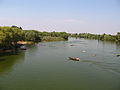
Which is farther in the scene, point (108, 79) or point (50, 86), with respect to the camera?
point (108, 79)

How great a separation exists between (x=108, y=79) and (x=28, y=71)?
30.5 ft

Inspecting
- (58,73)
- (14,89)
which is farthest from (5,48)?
(14,89)

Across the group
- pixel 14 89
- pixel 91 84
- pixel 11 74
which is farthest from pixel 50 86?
pixel 11 74

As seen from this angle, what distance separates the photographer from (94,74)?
17109 mm

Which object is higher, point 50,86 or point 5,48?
point 5,48

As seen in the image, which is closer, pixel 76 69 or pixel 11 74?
pixel 11 74

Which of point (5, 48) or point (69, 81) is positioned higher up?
point (5, 48)

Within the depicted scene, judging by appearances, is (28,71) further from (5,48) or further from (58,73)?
(5,48)

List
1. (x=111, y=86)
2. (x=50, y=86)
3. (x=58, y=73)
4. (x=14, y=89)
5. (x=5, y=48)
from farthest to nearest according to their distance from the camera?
(x=5, y=48)
(x=58, y=73)
(x=111, y=86)
(x=50, y=86)
(x=14, y=89)

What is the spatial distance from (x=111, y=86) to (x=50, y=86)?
5976 mm

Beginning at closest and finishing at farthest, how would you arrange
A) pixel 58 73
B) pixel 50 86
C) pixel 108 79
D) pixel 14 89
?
1. pixel 14 89
2. pixel 50 86
3. pixel 108 79
4. pixel 58 73

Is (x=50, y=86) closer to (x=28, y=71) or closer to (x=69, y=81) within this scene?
(x=69, y=81)

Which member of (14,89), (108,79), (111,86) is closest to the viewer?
(14,89)

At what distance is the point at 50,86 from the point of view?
42.8ft
